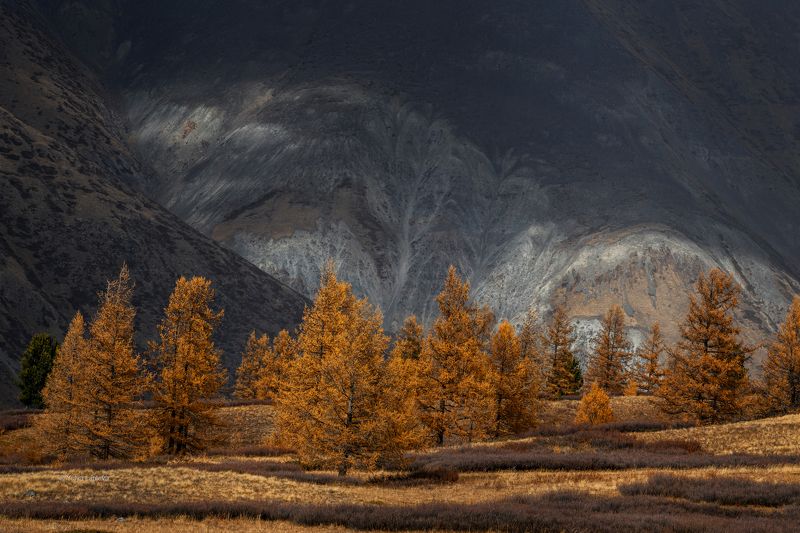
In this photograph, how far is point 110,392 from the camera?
41281 mm

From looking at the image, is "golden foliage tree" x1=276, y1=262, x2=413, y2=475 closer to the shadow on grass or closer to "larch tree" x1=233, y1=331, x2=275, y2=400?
the shadow on grass

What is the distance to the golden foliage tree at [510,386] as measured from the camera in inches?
2062

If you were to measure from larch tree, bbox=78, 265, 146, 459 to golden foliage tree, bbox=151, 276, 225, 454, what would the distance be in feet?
4.61

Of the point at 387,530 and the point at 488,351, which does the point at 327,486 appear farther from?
the point at 488,351

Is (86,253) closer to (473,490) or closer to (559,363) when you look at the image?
(559,363)

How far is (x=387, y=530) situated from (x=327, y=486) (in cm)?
958

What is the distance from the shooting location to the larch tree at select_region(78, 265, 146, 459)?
4109cm

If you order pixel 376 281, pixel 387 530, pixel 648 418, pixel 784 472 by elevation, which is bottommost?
pixel 387 530

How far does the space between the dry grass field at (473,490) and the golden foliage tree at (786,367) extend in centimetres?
1297

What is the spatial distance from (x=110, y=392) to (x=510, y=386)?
2493cm

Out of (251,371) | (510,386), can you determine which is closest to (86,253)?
(251,371)

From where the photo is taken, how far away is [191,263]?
486 ft

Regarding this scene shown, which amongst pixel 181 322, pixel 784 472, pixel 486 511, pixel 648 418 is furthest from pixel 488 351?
pixel 486 511

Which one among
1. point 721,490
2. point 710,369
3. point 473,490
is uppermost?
point 710,369
